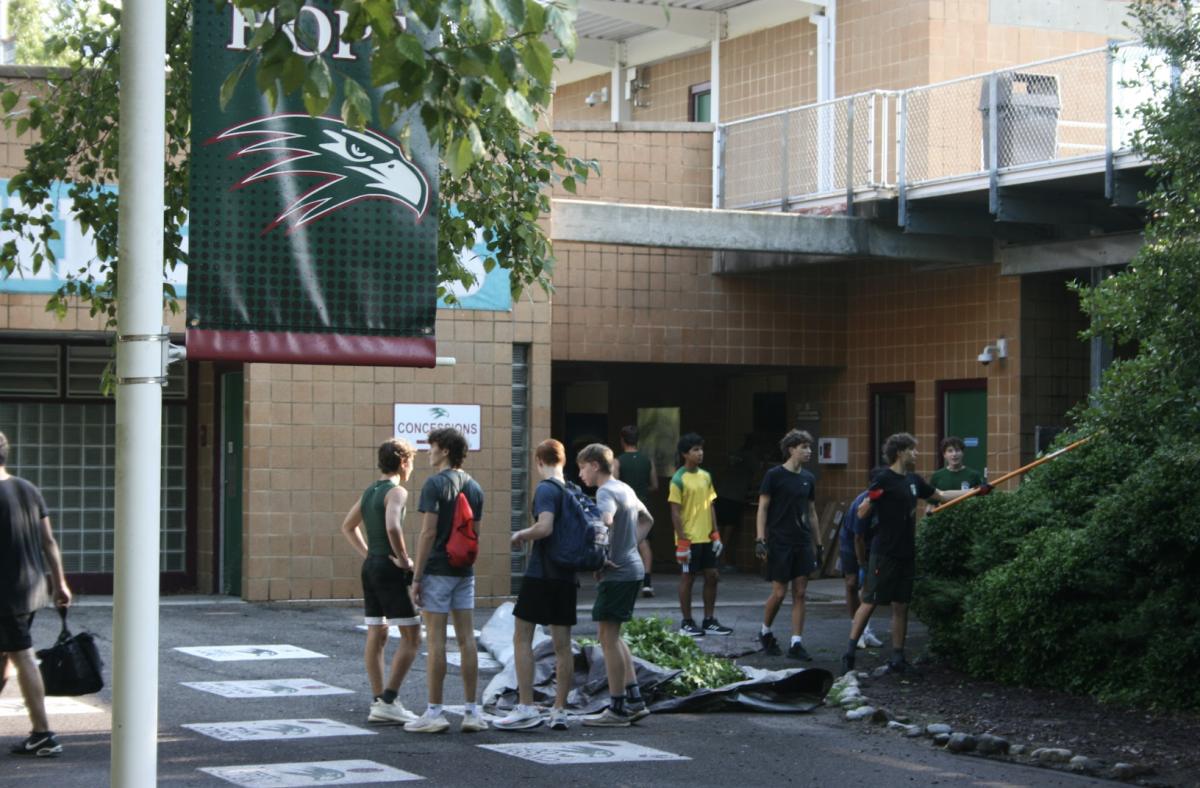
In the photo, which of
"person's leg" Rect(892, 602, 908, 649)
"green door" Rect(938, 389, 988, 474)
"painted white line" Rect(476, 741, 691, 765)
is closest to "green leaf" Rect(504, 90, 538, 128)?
"painted white line" Rect(476, 741, 691, 765)

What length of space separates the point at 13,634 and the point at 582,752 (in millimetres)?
3045

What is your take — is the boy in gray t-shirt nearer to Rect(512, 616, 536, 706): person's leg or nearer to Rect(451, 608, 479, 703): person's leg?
Rect(512, 616, 536, 706): person's leg

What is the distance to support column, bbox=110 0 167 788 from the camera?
4215 millimetres

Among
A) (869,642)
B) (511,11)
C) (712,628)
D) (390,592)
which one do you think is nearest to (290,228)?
(511,11)

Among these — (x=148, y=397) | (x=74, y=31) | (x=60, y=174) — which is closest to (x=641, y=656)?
(x=60, y=174)

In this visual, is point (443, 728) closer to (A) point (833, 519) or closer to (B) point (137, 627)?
(B) point (137, 627)

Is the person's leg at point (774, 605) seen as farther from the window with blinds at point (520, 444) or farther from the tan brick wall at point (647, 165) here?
the tan brick wall at point (647, 165)

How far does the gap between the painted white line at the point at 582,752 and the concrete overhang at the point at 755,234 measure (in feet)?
23.0

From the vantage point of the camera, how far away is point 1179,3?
9195 mm

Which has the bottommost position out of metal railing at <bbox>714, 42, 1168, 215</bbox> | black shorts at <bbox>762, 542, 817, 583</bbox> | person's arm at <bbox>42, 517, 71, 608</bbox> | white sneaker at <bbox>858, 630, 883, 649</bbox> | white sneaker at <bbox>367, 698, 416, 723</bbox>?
white sneaker at <bbox>858, 630, 883, 649</bbox>

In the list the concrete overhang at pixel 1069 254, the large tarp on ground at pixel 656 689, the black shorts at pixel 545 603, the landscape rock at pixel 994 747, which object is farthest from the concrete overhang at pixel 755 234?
the landscape rock at pixel 994 747

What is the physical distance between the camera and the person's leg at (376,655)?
28.6ft

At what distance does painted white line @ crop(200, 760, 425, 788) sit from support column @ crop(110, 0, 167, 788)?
2.81 meters

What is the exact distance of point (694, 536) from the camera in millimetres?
12828
